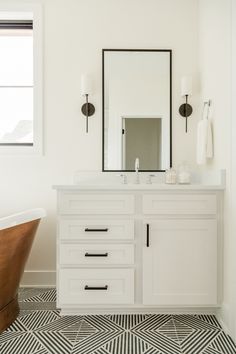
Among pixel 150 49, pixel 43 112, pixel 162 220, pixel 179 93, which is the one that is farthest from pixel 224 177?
pixel 43 112

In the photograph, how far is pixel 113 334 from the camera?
6.31 ft

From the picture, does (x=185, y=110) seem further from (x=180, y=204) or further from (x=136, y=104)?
(x=180, y=204)

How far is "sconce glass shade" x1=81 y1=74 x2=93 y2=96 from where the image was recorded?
261cm

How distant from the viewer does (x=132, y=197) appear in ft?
6.87

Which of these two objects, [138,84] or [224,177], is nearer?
[224,177]

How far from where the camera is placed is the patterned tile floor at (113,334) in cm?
178

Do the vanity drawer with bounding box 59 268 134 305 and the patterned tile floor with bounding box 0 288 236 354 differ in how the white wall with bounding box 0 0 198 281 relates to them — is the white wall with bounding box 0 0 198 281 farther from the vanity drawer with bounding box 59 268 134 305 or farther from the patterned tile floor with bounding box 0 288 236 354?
the patterned tile floor with bounding box 0 288 236 354

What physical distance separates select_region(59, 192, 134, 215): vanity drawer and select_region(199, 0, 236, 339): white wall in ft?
2.15

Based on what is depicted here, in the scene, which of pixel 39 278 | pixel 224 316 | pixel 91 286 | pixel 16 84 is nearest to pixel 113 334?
pixel 91 286

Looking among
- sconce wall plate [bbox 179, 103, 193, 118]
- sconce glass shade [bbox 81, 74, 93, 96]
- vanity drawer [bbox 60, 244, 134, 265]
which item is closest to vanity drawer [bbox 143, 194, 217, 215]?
vanity drawer [bbox 60, 244, 134, 265]

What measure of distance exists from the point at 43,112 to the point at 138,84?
870 millimetres

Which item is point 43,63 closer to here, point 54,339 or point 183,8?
point 183,8

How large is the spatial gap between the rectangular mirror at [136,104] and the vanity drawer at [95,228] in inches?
27.9

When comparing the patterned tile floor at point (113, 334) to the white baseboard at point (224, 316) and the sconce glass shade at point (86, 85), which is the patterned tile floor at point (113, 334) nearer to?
the white baseboard at point (224, 316)
